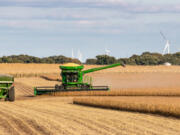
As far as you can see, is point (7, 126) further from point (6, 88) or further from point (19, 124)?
point (6, 88)

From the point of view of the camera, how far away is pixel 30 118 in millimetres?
15086

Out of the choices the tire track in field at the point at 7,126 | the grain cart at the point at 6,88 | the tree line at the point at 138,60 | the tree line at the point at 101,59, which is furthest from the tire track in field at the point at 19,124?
the tree line at the point at 138,60

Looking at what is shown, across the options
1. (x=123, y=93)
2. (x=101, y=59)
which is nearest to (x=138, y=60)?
(x=101, y=59)

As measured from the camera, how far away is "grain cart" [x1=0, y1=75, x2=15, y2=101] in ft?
80.5

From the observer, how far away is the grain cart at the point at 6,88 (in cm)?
2453

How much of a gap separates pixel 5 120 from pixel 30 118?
94 cm

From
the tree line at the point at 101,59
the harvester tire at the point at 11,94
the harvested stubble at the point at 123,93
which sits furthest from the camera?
the tree line at the point at 101,59

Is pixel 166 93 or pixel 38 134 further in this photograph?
pixel 166 93

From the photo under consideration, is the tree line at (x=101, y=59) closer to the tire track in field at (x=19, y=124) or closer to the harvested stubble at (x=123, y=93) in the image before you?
the harvested stubble at (x=123, y=93)

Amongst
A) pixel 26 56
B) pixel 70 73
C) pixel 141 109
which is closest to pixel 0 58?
pixel 26 56

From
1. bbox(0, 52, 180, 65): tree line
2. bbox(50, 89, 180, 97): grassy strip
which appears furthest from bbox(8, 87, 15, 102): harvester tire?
bbox(0, 52, 180, 65): tree line

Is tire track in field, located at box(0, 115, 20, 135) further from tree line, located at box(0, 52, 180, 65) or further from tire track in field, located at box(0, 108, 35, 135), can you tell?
tree line, located at box(0, 52, 180, 65)

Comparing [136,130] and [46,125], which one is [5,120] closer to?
[46,125]

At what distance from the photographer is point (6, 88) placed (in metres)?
24.7
